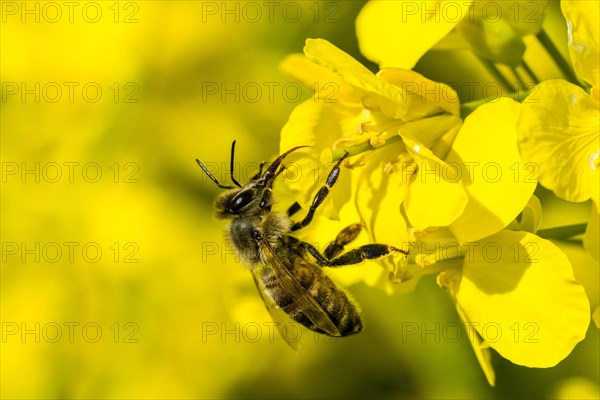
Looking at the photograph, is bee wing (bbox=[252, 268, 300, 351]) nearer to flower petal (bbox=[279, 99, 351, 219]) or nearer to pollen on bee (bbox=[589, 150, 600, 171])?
flower petal (bbox=[279, 99, 351, 219])

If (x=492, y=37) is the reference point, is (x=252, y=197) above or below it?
below

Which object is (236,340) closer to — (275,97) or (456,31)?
(275,97)

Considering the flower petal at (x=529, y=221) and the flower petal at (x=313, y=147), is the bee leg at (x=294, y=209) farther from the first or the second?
the flower petal at (x=529, y=221)

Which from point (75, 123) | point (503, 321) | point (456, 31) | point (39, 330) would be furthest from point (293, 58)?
point (39, 330)

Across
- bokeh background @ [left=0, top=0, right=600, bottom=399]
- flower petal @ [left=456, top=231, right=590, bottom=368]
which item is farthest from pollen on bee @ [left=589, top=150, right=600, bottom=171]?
bokeh background @ [left=0, top=0, right=600, bottom=399]

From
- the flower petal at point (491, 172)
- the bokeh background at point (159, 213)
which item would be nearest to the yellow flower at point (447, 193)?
the flower petal at point (491, 172)

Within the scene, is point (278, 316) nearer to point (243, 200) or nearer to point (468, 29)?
point (243, 200)

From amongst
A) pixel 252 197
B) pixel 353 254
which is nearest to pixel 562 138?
pixel 353 254
